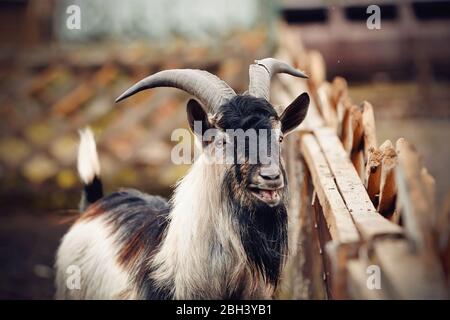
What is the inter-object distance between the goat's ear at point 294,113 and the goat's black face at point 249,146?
0.56 ft

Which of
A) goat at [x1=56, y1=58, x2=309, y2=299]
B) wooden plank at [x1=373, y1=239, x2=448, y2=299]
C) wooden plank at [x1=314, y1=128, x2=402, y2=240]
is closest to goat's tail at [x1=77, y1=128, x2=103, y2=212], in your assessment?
goat at [x1=56, y1=58, x2=309, y2=299]

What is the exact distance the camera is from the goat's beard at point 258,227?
303cm

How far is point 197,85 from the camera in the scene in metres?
3.23

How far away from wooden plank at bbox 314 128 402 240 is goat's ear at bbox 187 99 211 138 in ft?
2.41

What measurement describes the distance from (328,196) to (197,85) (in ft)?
2.74

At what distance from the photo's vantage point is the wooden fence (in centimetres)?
212

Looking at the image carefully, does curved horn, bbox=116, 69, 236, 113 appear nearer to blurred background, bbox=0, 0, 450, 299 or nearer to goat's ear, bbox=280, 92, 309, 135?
goat's ear, bbox=280, 92, 309, 135

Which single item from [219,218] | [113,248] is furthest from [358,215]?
[113,248]

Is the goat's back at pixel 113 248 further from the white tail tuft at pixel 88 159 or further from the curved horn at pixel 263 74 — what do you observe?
the curved horn at pixel 263 74

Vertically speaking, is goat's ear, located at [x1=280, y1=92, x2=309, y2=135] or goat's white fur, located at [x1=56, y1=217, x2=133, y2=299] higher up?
goat's ear, located at [x1=280, y1=92, x2=309, y2=135]

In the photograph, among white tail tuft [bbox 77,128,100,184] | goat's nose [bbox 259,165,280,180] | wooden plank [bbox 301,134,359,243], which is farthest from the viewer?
white tail tuft [bbox 77,128,100,184]

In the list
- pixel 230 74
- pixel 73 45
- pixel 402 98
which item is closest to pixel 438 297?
pixel 230 74

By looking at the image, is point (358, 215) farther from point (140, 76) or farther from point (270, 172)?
point (140, 76)

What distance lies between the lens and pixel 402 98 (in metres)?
11.0
